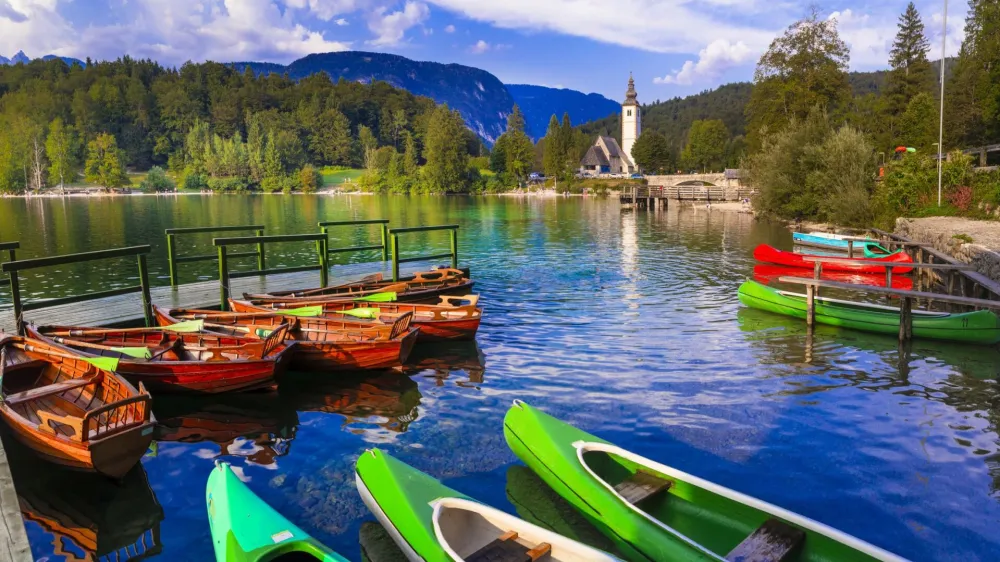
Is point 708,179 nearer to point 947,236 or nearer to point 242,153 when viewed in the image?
point 947,236

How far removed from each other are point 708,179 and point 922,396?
98.5m

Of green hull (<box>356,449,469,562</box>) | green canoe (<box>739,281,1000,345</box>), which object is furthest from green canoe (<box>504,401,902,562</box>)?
green canoe (<box>739,281,1000,345</box>)

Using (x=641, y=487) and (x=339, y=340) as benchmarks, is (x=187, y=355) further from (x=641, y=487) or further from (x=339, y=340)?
(x=641, y=487)

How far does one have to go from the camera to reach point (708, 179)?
106 metres

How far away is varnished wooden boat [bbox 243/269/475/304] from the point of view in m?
17.7

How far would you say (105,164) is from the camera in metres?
157

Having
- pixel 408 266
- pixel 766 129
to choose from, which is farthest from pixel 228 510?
pixel 766 129

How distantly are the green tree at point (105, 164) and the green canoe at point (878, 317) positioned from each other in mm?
167739

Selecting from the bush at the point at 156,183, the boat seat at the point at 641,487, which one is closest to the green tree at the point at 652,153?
the bush at the point at 156,183

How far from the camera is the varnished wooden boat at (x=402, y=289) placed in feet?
57.9

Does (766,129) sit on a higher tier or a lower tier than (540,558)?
higher

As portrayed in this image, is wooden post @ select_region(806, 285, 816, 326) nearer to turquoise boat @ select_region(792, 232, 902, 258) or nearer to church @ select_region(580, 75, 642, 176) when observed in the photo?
turquoise boat @ select_region(792, 232, 902, 258)

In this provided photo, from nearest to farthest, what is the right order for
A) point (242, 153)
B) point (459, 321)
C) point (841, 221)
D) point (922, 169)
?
point (459, 321), point (922, 169), point (841, 221), point (242, 153)

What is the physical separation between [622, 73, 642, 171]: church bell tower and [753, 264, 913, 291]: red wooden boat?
418ft
